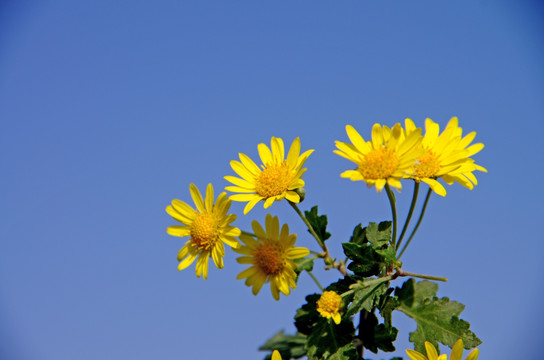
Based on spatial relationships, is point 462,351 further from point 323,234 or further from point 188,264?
point 188,264

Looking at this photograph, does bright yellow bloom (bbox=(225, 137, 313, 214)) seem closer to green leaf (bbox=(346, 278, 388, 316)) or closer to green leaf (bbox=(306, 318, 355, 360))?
green leaf (bbox=(346, 278, 388, 316))

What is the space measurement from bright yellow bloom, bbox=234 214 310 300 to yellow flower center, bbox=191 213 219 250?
0.60 ft

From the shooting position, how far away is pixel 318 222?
3.20 m

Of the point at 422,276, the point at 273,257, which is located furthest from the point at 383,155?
the point at 273,257

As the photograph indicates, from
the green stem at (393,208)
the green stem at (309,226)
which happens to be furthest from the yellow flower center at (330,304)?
the green stem at (393,208)

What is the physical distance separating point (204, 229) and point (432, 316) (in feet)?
4.64

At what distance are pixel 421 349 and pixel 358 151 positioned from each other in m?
1.17

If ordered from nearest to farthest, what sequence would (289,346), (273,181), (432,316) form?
(273,181) → (432,316) → (289,346)

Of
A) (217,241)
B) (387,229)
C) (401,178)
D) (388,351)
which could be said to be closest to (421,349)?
(388,351)

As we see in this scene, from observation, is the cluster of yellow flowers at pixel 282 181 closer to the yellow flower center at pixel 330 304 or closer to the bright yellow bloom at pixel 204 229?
the bright yellow bloom at pixel 204 229

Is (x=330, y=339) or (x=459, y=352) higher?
(x=330, y=339)

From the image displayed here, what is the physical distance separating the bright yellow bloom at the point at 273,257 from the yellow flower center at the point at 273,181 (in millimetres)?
138

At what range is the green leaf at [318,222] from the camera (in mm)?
3191

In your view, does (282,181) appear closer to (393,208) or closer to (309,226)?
(309,226)
